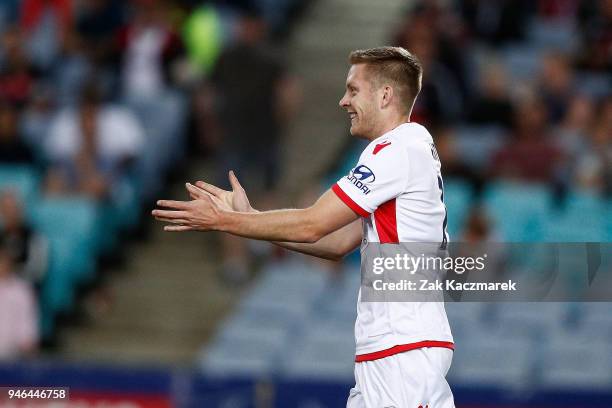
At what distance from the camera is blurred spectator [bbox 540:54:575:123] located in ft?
35.8

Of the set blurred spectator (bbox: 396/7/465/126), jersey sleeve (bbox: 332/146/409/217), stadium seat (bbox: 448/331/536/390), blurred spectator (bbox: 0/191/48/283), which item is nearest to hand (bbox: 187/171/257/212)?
jersey sleeve (bbox: 332/146/409/217)

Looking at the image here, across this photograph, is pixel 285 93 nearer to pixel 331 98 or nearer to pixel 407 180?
pixel 331 98

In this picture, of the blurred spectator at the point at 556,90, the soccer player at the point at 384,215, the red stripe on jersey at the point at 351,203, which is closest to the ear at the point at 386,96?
the soccer player at the point at 384,215

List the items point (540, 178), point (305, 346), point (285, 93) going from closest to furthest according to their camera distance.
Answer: point (305, 346) → point (540, 178) → point (285, 93)

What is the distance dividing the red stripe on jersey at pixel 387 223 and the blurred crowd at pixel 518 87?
5224 mm

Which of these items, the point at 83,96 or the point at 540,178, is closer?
the point at 540,178

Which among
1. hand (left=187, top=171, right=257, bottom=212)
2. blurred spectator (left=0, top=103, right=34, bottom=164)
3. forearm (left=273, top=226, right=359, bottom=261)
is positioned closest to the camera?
hand (left=187, top=171, right=257, bottom=212)

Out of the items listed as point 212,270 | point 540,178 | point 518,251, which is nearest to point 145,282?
point 212,270

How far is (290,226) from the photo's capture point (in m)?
4.94

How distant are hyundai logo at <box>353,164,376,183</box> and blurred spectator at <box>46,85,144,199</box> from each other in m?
6.65

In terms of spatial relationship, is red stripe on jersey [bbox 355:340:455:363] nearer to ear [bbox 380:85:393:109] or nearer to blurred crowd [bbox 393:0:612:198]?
ear [bbox 380:85:393:109]

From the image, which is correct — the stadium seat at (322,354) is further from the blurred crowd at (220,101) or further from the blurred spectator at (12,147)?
the blurred spectator at (12,147)

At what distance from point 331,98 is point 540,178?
3517mm

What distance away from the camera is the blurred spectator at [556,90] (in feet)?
35.8
